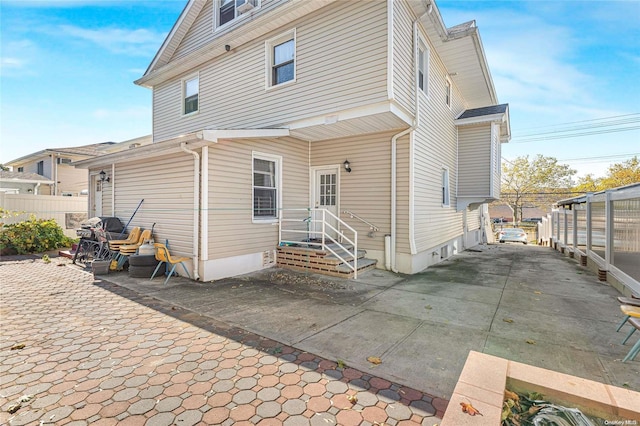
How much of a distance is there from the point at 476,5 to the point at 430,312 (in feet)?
27.9

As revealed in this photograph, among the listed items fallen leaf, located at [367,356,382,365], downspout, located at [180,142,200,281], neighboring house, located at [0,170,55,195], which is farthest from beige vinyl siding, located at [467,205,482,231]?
neighboring house, located at [0,170,55,195]

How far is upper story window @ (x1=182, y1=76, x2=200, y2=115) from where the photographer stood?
9930 millimetres

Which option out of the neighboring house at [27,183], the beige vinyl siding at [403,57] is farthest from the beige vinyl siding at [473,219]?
the neighboring house at [27,183]

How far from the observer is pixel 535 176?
1272 inches

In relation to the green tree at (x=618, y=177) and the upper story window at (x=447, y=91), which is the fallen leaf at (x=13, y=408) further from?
the green tree at (x=618, y=177)

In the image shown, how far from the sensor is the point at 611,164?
29125 millimetres

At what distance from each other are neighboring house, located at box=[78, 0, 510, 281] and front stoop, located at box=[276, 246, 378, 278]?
1.09ft

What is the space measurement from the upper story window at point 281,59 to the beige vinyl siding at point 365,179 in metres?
2.04

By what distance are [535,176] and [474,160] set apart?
27870 mm

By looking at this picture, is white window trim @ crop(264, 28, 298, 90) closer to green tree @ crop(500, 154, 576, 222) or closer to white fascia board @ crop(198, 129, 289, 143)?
white fascia board @ crop(198, 129, 289, 143)

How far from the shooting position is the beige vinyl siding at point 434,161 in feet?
25.2

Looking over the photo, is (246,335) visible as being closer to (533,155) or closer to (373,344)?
(373,344)

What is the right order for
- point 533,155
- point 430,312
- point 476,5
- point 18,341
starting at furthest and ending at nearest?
1. point 533,155
2. point 476,5
3. point 430,312
4. point 18,341

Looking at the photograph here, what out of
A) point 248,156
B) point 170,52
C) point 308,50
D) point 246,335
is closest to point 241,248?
point 248,156
